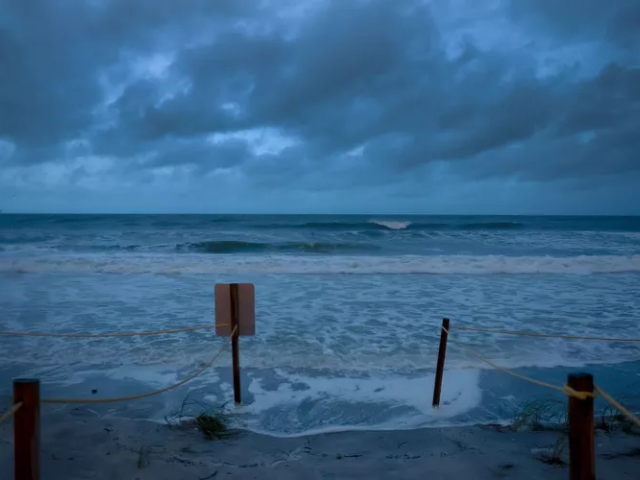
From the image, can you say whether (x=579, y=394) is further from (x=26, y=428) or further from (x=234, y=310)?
(x=234, y=310)

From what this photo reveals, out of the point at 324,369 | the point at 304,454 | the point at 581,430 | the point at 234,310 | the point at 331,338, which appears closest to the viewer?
the point at 581,430

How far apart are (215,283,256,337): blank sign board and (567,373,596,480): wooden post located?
9.23 feet

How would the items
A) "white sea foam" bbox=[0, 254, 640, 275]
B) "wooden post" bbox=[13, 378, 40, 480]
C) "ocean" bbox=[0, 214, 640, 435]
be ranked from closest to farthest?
"wooden post" bbox=[13, 378, 40, 480]
"ocean" bbox=[0, 214, 640, 435]
"white sea foam" bbox=[0, 254, 640, 275]

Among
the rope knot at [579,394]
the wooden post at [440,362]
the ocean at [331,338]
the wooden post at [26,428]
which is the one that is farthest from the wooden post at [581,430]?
the wooden post at [26,428]

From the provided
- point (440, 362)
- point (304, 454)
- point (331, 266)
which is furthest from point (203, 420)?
point (331, 266)

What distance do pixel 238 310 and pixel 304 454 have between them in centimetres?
144

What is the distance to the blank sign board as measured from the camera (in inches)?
169

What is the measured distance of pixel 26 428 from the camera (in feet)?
7.00

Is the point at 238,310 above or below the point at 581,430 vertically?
A: above

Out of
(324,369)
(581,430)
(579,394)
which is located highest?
(579,394)

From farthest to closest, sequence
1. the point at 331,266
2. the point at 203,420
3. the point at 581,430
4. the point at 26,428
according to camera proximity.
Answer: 1. the point at 331,266
2. the point at 203,420
3. the point at 581,430
4. the point at 26,428

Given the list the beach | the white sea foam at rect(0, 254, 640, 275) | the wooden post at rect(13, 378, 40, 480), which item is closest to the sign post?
the beach

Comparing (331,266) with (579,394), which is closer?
(579,394)

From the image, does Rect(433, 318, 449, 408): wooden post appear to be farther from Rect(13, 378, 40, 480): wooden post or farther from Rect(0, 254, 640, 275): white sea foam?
Rect(0, 254, 640, 275): white sea foam
